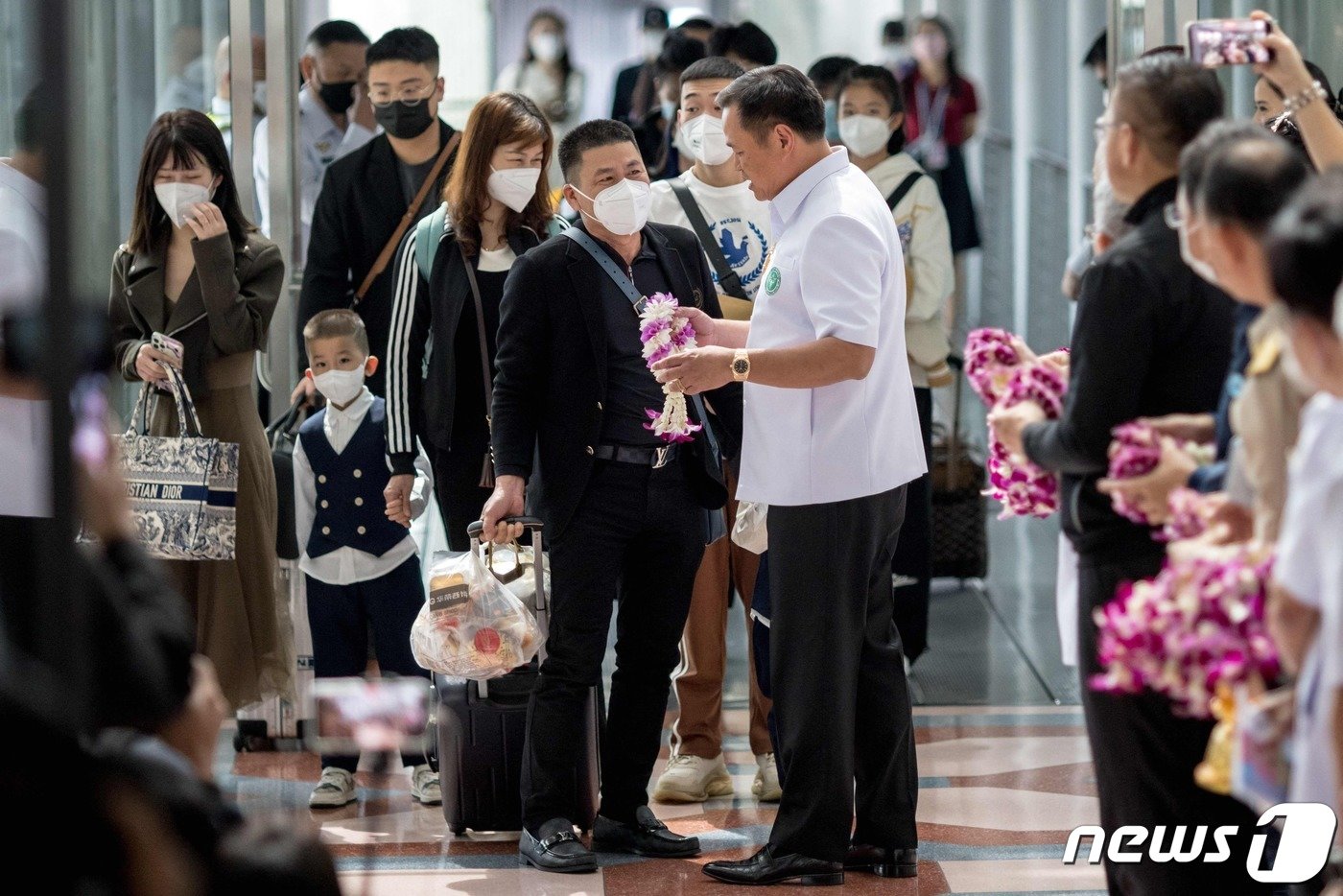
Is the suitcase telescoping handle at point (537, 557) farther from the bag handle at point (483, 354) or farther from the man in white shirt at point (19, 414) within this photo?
the man in white shirt at point (19, 414)

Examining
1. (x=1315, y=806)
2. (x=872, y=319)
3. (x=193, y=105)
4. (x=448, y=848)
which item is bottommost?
(x=448, y=848)

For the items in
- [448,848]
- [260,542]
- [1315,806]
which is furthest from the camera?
[260,542]

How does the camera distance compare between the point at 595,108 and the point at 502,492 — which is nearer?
the point at 502,492

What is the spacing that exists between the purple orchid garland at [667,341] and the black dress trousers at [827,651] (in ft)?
1.07

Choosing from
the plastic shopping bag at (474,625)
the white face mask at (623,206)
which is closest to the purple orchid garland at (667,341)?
the white face mask at (623,206)

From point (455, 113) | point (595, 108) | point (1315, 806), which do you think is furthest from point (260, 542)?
point (595, 108)

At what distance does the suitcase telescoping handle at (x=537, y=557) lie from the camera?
4.37 m

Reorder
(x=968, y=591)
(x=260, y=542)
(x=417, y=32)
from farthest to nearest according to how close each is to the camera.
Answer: (x=968, y=591)
(x=417, y=32)
(x=260, y=542)

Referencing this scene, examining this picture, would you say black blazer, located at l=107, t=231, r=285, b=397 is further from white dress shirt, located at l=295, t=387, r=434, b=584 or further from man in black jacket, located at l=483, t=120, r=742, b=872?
man in black jacket, located at l=483, t=120, r=742, b=872

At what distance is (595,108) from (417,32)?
526 inches

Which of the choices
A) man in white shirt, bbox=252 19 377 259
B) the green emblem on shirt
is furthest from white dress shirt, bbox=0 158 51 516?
man in white shirt, bbox=252 19 377 259

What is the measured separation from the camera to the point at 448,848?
15.2ft

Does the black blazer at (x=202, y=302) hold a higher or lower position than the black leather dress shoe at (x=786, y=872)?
higher

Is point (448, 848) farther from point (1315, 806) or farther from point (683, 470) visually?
point (1315, 806)
